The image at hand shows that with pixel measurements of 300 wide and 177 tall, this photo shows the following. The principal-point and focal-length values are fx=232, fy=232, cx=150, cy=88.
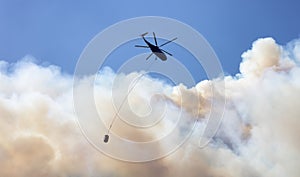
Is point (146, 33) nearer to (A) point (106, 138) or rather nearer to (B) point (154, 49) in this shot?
(B) point (154, 49)

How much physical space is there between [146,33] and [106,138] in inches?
1129

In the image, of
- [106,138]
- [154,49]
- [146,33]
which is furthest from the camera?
[154,49]

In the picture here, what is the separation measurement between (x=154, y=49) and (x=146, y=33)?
19.5ft

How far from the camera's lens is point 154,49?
214 ft

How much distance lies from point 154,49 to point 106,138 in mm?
27450

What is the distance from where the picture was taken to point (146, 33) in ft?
200

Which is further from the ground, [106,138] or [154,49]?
[154,49]

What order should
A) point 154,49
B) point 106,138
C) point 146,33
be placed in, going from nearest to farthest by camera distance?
point 106,138 → point 146,33 → point 154,49

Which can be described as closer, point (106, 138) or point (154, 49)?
point (106, 138)

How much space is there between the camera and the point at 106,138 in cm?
5647

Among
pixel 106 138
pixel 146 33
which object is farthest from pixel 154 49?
pixel 106 138

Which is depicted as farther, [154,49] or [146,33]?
[154,49]

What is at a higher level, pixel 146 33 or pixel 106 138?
pixel 146 33
